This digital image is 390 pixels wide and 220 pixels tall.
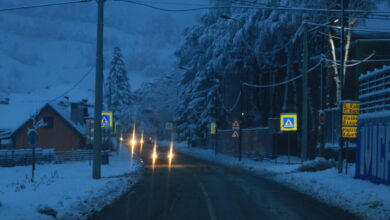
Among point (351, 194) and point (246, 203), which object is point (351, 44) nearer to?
point (351, 194)

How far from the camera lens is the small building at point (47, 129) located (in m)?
51.8

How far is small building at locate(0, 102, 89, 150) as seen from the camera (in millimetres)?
51812

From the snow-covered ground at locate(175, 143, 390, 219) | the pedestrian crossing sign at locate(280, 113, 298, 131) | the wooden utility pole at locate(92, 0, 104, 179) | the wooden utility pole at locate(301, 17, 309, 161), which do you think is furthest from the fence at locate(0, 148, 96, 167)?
the snow-covered ground at locate(175, 143, 390, 219)

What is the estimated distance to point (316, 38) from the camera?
37.1 meters

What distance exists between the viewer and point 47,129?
53406mm

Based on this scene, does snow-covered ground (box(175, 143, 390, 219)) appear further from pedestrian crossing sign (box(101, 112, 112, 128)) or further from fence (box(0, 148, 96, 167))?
fence (box(0, 148, 96, 167))

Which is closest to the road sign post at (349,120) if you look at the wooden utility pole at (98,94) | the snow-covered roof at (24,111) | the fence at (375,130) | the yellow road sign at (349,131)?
A: the yellow road sign at (349,131)

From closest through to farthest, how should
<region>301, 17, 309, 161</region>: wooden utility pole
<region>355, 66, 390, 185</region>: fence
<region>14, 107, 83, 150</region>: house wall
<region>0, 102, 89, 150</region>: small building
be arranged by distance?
<region>355, 66, 390, 185</region>: fence, <region>301, 17, 309, 161</region>: wooden utility pole, <region>0, 102, 89, 150</region>: small building, <region>14, 107, 83, 150</region>: house wall

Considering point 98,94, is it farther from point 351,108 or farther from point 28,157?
point 28,157

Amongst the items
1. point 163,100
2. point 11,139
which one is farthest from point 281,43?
point 163,100

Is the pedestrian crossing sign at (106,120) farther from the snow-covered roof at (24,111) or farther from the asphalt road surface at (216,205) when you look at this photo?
the snow-covered roof at (24,111)

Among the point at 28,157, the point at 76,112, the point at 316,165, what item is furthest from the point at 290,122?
the point at 76,112

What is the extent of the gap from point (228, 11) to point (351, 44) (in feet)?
59.8

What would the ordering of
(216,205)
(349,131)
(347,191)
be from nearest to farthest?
1. (216,205)
2. (347,191)
3. (349,131)
